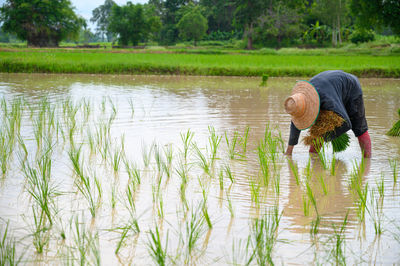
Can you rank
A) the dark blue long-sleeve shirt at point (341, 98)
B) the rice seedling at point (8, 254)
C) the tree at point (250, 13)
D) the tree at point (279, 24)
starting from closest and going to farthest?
the rice seedling at point (8, 254) < the dark blue long-sleeve shirt at point (341, 98) < the tree at point (279, 24) < the tree at point (250, 13)

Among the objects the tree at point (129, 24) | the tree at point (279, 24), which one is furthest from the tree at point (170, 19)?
the tree at point (279, 24)

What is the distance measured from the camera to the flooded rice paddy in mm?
2350

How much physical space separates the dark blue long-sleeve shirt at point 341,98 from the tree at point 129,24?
3898cm

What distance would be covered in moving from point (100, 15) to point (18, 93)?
94236mm

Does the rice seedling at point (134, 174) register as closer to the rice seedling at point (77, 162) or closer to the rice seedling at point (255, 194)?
the rice seedling at point (77, 162)

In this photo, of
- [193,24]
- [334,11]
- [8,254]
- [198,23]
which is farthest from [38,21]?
[8,254]

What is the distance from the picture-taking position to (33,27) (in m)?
39.2

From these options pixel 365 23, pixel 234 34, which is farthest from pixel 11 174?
pixel 234 34

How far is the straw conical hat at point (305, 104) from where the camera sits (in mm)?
3656

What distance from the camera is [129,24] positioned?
1633 inches

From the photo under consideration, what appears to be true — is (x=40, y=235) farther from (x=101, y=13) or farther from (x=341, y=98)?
(x=101, y=13)

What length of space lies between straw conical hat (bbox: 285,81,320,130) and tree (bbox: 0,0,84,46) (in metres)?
39.0

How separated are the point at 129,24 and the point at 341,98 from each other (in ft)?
129

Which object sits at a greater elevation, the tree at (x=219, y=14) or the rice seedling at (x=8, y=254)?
the tree at (x=219, y=14)
